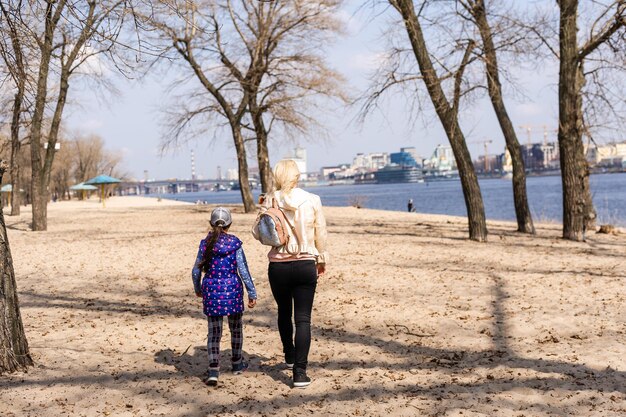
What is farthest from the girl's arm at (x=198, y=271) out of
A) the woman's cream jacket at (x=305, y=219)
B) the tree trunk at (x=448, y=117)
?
the tree trunk at (x=448, y=117)

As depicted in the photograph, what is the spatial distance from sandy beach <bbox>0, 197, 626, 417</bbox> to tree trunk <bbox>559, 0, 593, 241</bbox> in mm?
1984

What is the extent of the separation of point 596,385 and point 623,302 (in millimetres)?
3491

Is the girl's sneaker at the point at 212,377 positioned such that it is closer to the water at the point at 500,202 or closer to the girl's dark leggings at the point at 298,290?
the girl's dark leggings at the point at 298,290

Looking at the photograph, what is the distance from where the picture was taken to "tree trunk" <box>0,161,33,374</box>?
19.1 ft

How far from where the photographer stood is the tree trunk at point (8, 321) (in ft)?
19.1

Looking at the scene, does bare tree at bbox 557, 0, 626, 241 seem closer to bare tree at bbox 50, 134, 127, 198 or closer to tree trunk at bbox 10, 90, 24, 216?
tree trunk at bbox 10, 90, 24, 216

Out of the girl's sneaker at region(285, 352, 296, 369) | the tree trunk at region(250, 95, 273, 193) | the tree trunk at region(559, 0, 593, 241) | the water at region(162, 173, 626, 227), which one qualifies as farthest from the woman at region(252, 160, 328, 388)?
the tree trunk at region(250, 95, 273, 193)

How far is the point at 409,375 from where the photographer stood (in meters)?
5.87

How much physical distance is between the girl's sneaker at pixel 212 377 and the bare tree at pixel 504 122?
11.8 m

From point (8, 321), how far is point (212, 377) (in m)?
1.97

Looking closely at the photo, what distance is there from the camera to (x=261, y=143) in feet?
91.3

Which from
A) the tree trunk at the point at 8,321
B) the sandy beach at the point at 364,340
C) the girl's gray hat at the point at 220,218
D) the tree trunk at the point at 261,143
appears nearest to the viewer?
the sandy beach at the point at 364,340

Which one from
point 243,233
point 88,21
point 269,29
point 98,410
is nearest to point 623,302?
point 98,410

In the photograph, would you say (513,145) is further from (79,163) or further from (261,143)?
(79,163)
